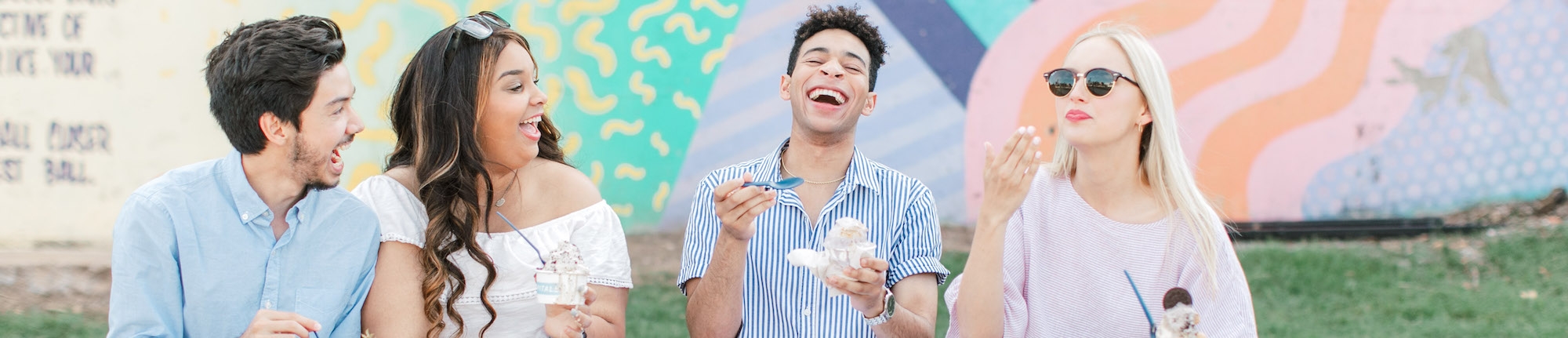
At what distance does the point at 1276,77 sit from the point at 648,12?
14.0ft

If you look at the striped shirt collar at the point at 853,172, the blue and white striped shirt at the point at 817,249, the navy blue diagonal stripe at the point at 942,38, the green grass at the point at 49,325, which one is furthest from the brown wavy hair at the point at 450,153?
the navy blue diagonal stripe at the point at 942,38

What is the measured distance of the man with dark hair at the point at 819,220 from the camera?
3.35 m

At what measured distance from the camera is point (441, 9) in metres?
7.60

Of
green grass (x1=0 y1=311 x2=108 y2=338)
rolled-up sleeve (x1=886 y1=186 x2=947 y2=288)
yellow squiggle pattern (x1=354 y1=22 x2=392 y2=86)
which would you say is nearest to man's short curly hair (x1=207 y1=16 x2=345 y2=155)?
rolled-up sleeve (x1=886 y1=186 x2=947 y2=288)

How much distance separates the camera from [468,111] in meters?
3.05

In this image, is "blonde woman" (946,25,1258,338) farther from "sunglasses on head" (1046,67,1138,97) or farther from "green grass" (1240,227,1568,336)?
"green grass" (1240,227,1568,336)

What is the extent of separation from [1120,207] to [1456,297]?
4620 millimetres

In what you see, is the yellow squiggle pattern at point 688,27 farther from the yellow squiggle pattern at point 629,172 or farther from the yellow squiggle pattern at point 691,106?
the yellow squiggle pattern at point 629,172

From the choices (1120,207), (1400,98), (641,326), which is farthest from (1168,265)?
(1400,98)

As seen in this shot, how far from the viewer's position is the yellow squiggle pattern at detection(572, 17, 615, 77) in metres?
7.71

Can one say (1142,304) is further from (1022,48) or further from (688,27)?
(688,27)

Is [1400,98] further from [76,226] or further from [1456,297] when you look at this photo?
[76,226]

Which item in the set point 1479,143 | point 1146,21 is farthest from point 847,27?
point 1479,143

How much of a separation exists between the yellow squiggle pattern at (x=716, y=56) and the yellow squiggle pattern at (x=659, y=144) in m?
0.53
